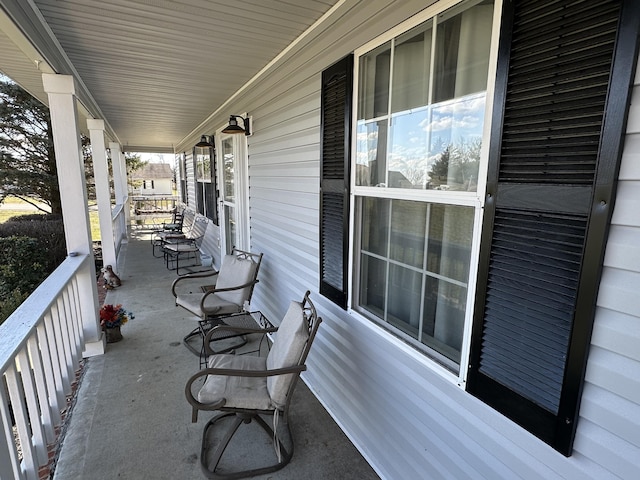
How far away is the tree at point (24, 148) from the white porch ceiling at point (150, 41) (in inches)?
266

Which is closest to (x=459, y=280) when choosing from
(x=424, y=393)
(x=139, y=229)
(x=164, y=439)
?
(x=424, y=393)

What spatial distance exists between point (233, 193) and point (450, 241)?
A: 3.94m

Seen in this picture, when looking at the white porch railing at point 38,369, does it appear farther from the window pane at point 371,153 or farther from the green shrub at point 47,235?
the green shrub at point 47,235

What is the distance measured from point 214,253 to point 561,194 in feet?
19.5

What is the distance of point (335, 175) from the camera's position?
222 cm

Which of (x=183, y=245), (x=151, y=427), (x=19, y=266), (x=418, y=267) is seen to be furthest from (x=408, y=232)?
(x=19, y=266)

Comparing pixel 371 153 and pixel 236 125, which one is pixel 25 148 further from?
pixel 371 153

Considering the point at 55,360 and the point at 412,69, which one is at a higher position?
the point at 412,69

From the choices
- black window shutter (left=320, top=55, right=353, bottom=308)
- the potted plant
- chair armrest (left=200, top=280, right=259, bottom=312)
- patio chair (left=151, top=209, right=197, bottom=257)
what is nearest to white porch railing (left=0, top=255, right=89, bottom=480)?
the potted plant

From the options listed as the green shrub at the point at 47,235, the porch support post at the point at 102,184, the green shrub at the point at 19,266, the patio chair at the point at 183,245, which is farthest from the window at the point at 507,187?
the green shrub at the point at 47,235

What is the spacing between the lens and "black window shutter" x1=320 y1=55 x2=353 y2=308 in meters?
→ 2.06

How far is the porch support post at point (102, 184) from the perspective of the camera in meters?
5.00

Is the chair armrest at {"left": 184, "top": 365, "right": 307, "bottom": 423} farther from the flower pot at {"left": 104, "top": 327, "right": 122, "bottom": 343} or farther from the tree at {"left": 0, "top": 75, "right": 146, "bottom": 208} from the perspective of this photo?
the tree at {"left": 0, "top": 75, "right": 146, "bottom": 208}

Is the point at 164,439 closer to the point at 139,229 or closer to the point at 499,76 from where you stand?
the point at 499,76
